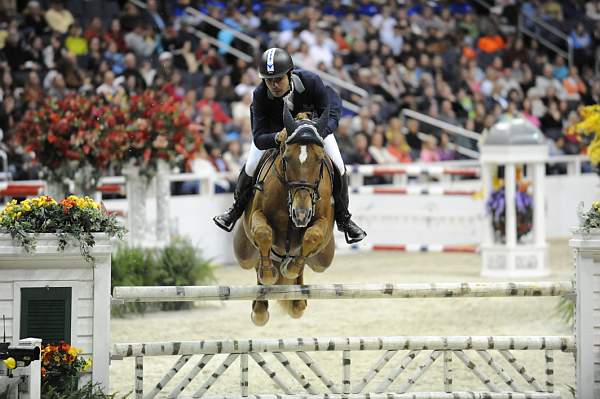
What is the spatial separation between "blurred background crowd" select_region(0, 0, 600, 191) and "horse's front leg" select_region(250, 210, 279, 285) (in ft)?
23.7

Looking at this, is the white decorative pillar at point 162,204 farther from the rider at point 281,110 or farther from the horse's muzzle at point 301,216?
the horse's muzzle at point 301,216

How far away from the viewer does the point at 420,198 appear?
15898 mm

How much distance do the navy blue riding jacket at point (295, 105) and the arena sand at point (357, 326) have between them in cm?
118

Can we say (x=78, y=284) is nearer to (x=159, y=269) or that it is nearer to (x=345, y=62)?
(x=159, y=269)

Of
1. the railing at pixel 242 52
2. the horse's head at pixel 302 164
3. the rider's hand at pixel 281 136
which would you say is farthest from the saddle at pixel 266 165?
the railing at pixel 242 52

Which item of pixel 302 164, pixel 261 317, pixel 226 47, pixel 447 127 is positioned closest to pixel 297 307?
pixel 261 317

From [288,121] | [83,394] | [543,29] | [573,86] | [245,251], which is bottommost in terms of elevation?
[83,394]

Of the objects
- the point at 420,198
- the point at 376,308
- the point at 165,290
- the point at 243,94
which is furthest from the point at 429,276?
the point at 165,290

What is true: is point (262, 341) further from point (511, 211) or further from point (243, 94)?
point (243, 94)

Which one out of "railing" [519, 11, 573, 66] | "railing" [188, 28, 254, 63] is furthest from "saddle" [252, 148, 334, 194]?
"railing" [519, 11, 573, 66]

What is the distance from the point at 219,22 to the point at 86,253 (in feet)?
42.5

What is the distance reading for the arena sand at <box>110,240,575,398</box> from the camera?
303 inches

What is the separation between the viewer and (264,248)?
20.4 feet

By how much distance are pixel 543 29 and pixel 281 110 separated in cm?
1662
